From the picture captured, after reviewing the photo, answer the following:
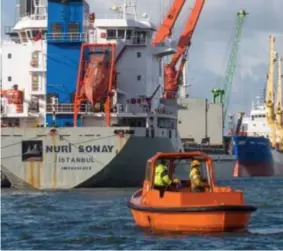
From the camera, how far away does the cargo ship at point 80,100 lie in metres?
41.0

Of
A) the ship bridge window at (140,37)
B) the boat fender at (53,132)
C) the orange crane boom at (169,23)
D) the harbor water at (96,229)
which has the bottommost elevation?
the harbor water at (96,229)

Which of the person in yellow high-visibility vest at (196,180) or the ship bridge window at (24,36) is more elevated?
the ship bridge window at (24,36)

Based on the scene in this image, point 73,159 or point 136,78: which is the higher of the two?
point 136,78

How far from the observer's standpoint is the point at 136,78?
46.2m

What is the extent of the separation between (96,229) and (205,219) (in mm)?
3114

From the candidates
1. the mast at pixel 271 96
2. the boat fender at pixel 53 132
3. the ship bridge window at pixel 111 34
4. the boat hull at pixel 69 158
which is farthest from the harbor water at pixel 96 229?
the mast at pixel 271 96

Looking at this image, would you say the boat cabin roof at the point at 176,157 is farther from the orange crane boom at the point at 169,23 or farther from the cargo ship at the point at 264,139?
the cargo ship at the point at 264,139

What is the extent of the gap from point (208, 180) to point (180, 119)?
→ 1952 inches

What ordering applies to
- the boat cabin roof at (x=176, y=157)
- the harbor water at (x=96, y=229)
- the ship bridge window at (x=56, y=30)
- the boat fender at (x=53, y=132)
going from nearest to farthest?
the harbor water at (x=96, y=229) < the boat cabin roof at (x=176, y=157) < the boat fender at (x=53, y=132) < the ship bridge window at (x=56, y=30)

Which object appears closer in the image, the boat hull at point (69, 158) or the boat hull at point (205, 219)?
the boat hull at point (205, 219)

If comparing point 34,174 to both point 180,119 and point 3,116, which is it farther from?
point 180,119

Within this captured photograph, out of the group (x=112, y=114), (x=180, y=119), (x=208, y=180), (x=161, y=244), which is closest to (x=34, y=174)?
(x=112, y=114)

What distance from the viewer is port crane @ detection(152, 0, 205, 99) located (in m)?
55.6

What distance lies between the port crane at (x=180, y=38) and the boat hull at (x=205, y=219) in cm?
3003
